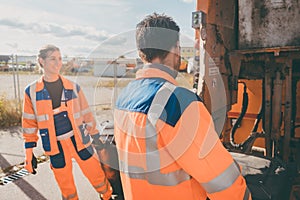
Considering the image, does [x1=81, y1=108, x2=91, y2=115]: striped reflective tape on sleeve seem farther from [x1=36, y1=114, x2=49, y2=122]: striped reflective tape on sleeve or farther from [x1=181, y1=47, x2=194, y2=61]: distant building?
[x1=181, y1=47, x2=194, y2=61]: distant building

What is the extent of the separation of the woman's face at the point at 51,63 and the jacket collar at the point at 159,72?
189cm

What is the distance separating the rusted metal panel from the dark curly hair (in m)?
1.90

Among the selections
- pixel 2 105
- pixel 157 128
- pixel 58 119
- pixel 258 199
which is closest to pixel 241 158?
pixel 258 199

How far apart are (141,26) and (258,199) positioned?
1.44 metres

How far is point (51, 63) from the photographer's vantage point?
9.90 feet

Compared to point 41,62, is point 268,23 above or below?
above

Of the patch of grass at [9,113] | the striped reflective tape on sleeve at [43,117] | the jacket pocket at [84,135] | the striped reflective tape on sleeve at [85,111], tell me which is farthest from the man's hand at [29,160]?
the patch of grass at [9,113]

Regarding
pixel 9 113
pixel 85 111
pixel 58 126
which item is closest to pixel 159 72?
pixel 58 126

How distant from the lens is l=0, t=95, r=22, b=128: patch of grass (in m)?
7.22

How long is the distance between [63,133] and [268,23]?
234cm

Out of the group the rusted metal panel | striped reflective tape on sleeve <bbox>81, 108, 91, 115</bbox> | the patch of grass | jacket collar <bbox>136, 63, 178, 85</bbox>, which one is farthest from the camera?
the patch of grass

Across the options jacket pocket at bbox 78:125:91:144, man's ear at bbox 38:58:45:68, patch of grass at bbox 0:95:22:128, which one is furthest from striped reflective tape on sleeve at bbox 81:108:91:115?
patch of grass at bbox 0:95:22:128

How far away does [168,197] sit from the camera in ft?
4.48

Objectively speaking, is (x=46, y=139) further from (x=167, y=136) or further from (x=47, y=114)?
(x=167, y=136)
